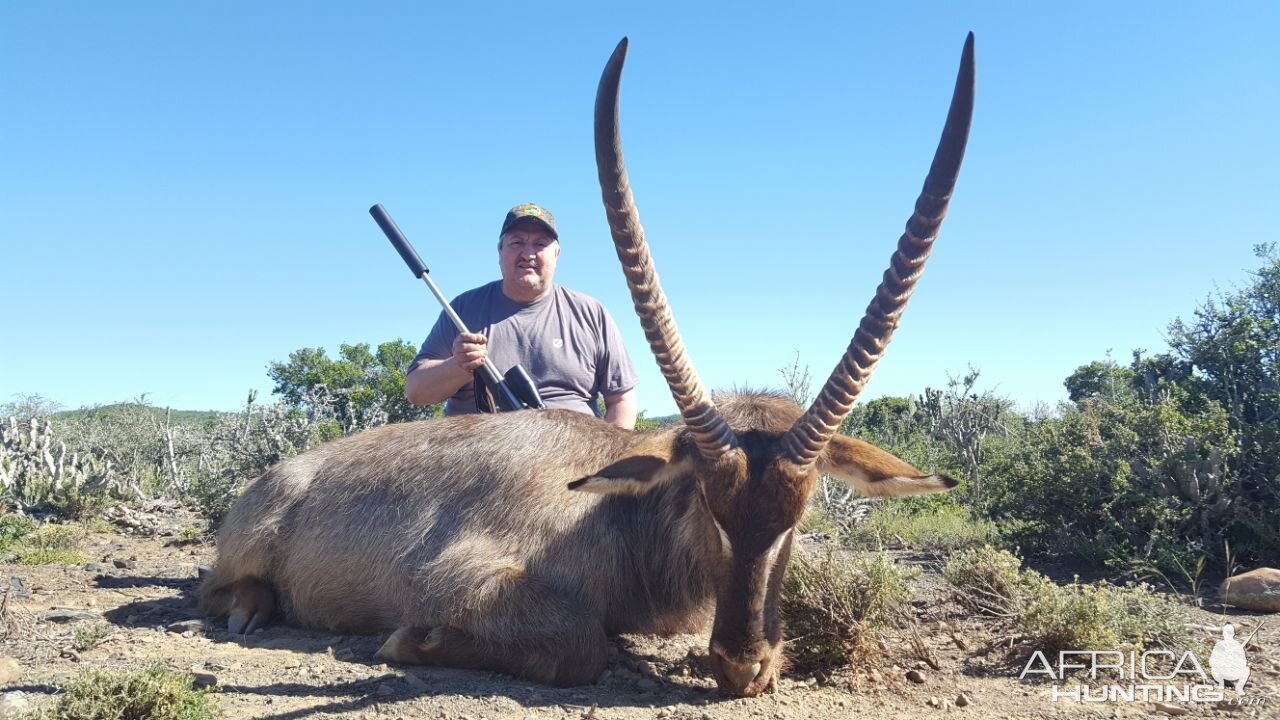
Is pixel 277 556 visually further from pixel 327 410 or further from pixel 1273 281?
pixel 1273 281

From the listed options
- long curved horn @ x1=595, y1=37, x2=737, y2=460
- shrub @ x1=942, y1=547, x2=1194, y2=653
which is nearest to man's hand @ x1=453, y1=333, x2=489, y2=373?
long curved horn @ x1=595, y1=37, x2=737, y2=460

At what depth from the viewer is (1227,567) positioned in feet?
20.4

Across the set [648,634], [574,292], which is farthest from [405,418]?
[648,634]

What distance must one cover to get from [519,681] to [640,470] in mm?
1217

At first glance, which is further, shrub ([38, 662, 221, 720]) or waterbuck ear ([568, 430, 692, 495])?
waterbuck ear ([568, 430, 692, 495])

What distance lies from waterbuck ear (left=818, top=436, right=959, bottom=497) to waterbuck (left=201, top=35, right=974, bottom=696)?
10 millimetres

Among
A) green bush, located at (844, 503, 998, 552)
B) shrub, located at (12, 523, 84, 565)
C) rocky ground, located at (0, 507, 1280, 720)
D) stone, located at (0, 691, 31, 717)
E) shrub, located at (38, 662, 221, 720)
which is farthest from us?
green bush, located at (844, 503, 998, 552)

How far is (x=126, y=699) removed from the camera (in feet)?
10.7

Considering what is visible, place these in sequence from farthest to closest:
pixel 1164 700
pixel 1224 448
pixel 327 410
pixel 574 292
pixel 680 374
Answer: pixel 327 410, pixel 574 292, pixel 1224 448, pixel 680 374, pixel 1164 700

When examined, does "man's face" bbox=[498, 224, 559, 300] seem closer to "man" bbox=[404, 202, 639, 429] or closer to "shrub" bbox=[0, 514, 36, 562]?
"man" bbox=[404, 202, 639, 429]

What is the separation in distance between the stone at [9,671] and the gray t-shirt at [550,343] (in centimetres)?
384

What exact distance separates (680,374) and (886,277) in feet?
3.59

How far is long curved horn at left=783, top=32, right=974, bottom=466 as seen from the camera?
3.64 m

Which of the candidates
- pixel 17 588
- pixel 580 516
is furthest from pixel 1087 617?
pixel 17 588
